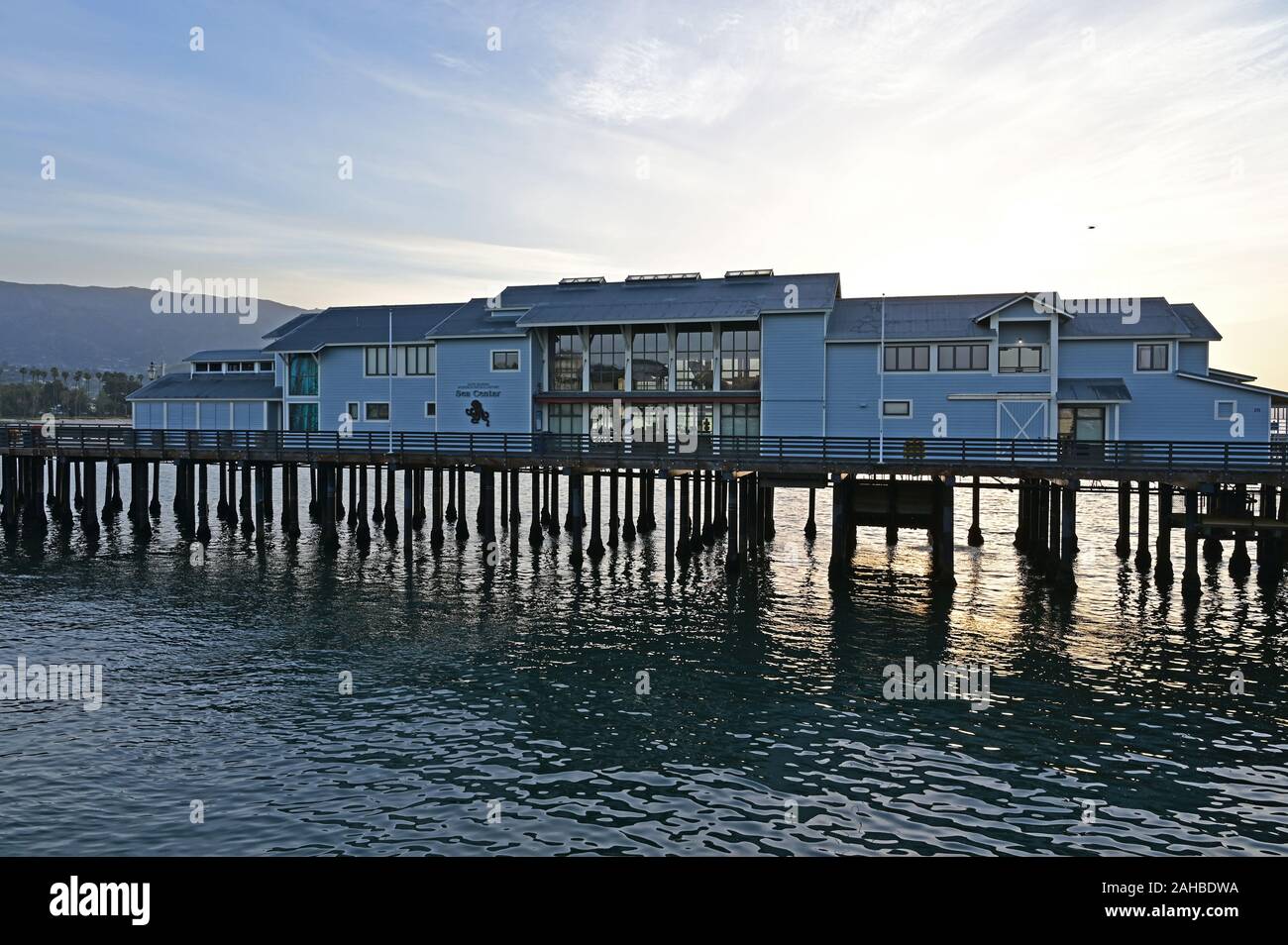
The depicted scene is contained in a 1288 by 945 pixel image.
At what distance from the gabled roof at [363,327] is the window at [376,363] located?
742mm

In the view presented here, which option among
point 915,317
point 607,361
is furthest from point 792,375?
point 607,361

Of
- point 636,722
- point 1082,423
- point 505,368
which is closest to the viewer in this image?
point 636,722

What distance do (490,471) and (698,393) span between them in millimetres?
10259

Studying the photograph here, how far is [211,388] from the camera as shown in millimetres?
56969

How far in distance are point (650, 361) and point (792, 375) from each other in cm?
717

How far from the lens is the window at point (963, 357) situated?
37875 millimetres

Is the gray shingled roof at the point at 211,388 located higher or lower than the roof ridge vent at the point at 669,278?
lower

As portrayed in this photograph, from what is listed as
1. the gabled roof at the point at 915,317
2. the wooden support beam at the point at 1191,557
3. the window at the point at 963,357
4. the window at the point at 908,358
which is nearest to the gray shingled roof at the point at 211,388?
the gabled roof at the point at 915,317

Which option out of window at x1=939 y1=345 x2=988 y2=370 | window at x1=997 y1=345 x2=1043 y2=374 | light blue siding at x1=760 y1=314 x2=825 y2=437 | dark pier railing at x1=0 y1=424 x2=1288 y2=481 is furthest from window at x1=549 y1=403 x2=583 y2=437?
window at x1=997 y1=345 x2=1043 y2=374

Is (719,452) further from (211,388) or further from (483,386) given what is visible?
(211,388)

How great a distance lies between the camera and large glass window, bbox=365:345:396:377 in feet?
156

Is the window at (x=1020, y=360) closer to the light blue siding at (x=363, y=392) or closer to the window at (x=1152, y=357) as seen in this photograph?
the window at (x=1152, y=357)

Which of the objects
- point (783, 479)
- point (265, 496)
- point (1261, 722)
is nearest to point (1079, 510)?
point (783, 479)

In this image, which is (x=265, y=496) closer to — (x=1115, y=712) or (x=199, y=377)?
(x=199, y=377)
